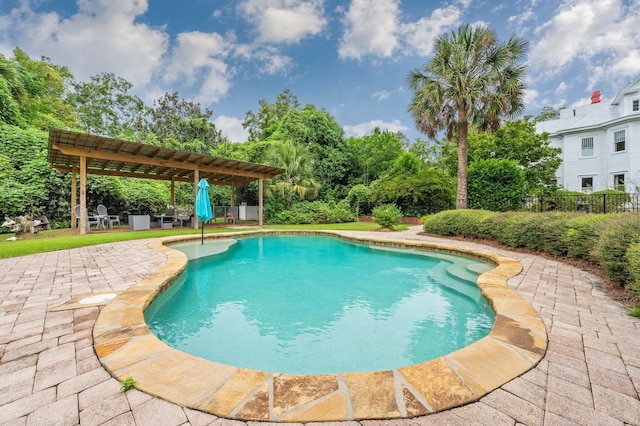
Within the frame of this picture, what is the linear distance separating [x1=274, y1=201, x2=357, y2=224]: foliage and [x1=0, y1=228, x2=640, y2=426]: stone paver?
1279 centimetres

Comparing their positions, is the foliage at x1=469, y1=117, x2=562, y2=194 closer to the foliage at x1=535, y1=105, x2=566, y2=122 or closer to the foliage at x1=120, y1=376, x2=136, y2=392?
the foliage at x1=535, y1=105, x2=566, y2=122

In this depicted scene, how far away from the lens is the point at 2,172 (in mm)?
10555

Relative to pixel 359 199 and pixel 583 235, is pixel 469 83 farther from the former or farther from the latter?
pixel 359 199

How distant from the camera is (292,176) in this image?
17734 mm

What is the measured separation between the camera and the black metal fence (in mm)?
10875

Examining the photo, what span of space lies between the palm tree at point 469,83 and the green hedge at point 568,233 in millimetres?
2538

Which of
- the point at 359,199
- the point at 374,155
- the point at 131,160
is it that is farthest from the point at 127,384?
the point at 374,155

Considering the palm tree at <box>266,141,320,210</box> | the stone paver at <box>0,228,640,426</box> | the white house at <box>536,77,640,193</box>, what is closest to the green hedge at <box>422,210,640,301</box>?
the stone paver at <box>0,228,640,426</box>

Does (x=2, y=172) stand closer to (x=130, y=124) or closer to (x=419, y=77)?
→ (x=419, y=77)

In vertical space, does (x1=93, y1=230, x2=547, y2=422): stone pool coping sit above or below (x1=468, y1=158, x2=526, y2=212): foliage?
below

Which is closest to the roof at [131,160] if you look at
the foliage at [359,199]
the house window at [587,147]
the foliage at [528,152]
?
the foliage at [359,199]

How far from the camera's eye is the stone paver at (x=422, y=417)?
1483 millimetres

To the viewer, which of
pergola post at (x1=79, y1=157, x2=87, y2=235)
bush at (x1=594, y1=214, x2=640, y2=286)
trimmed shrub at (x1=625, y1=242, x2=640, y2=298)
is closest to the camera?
trimmed shrub at (x1=625, y1=242, x2=640, y2=298)

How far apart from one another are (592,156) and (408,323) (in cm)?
2148
